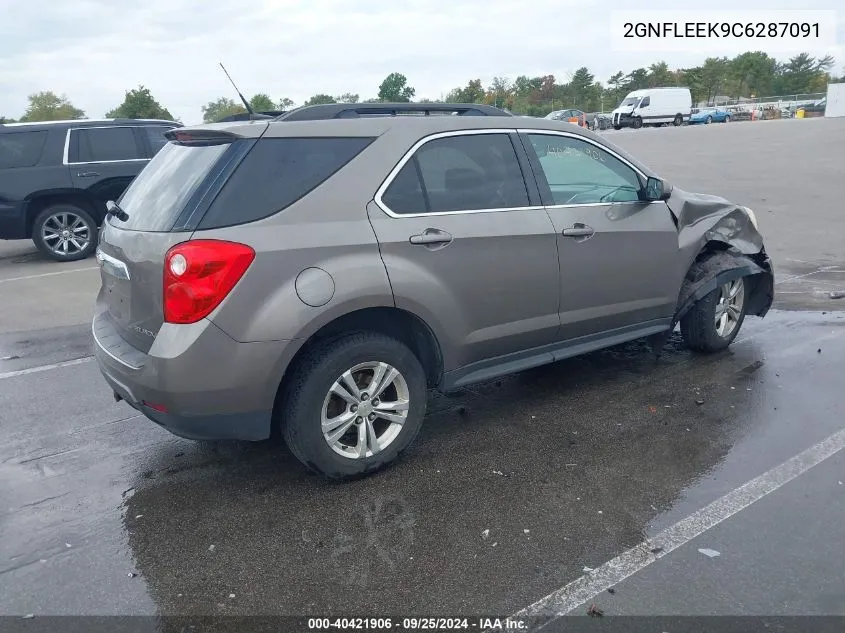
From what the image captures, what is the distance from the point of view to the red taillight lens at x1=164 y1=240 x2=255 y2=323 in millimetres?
3301

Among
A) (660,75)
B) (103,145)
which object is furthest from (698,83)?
(103,145)

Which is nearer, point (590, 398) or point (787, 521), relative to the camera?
point (787, 521)

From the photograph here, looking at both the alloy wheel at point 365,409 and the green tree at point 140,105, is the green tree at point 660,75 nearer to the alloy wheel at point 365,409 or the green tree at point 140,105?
the green tree at point 140,105

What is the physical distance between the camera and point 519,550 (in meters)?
3.21

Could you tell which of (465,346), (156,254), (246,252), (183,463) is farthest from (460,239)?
(183,463)

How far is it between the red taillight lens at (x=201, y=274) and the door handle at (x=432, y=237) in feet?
2.98

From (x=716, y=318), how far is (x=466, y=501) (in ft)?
9.67

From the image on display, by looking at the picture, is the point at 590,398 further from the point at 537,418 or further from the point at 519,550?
the point at 519,550

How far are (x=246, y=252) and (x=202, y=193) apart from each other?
40 cm

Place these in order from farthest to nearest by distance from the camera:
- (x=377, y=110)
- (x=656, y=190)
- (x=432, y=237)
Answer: (x=656, y=190) < (x=377, y=110) < (x=432, y=237)

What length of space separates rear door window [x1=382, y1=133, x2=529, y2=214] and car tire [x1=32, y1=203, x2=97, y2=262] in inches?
330

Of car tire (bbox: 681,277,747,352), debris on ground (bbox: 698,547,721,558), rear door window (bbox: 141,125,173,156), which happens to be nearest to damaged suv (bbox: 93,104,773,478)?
car tire (bbox: 681,277,747,352)

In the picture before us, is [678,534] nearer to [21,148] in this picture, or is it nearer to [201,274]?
[201,274]

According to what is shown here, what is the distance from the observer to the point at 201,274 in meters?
3.30
